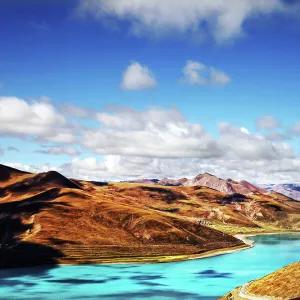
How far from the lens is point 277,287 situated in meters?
98.9

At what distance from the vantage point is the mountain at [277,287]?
310 ft

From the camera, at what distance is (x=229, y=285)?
537 ft

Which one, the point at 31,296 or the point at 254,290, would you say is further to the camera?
the point at 31,296

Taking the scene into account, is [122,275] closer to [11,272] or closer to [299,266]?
[11,272]

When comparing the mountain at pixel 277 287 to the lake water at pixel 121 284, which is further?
the lake water at pixel 121 284

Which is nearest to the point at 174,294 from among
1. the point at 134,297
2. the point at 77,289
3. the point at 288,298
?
the point at 134,297

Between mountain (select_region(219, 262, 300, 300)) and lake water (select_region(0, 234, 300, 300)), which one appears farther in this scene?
lake water (select_region(0, 234, 300, 300))

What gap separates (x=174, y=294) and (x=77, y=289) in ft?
121

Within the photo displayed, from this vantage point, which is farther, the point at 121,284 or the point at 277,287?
the point at 121,284

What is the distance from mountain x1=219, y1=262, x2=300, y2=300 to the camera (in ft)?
310

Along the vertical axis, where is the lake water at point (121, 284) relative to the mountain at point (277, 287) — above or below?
below

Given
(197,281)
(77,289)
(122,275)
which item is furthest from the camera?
(122,275)

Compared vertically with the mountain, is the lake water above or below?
below

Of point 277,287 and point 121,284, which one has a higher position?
point 277,287
